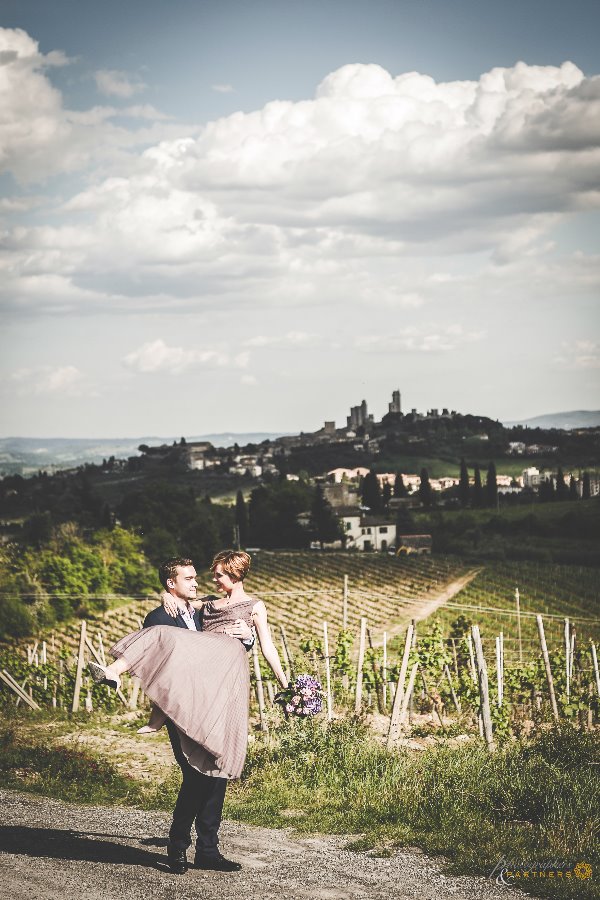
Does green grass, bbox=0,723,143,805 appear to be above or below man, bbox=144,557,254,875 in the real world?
below

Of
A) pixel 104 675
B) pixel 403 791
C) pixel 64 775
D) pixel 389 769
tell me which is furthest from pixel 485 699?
pixel 104 675

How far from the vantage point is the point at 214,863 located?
16.9 ft

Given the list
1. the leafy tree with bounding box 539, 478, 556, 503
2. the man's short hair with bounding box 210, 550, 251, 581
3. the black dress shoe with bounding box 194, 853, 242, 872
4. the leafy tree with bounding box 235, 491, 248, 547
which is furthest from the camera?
the leafy tree with bounding box 539, 478, 556, 503

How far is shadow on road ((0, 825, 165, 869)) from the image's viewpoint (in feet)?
17.4

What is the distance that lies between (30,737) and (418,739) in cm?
443

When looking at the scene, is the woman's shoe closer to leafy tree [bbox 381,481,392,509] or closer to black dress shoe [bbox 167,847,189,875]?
black dress shoe [bbox 167,847,189,875]

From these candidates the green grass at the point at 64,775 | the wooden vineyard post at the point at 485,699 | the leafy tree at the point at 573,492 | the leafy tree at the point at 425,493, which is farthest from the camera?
the leafy tree at the point at 425,493

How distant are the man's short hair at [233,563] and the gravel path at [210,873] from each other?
1743mm

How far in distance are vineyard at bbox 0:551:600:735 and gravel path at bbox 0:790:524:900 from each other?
3373mm

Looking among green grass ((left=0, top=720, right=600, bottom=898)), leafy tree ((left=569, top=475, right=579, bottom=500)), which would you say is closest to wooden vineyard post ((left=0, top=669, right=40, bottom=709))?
green grass ((left=0, top=720, right=600, bottom=898))

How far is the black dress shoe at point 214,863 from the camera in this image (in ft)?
16.9

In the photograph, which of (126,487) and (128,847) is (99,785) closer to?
(128,847)

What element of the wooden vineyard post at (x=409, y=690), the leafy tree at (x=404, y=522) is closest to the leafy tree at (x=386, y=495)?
the leafy tree at (x=404, y=522)

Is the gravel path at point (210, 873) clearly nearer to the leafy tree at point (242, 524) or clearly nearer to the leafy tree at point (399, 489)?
the leafy tree at point (242, 524)
